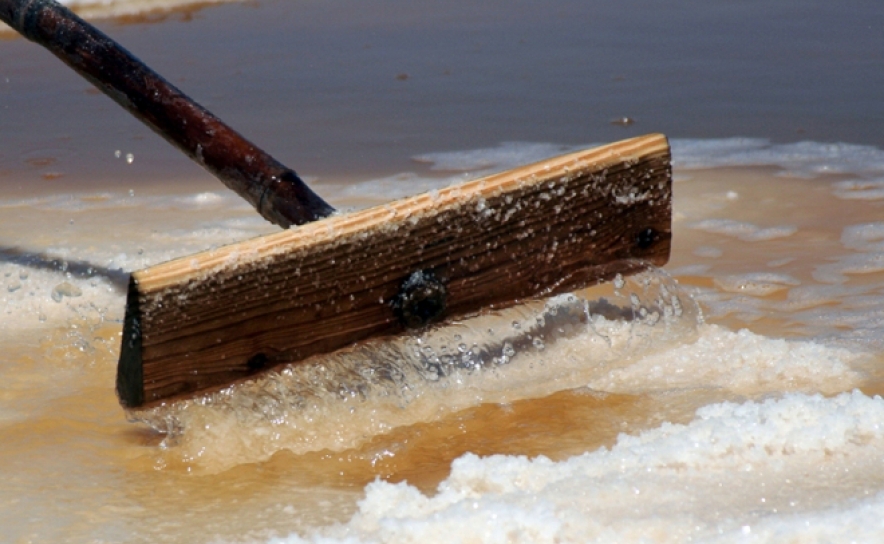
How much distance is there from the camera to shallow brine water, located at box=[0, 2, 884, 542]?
5.61ft

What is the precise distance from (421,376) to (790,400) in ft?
2.49

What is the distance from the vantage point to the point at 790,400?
6.23 ft

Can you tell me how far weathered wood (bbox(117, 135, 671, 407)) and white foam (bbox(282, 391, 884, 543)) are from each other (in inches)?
15.0

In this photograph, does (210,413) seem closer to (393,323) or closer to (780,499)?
(393,323)

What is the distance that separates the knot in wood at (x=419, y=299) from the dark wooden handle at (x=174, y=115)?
406mm

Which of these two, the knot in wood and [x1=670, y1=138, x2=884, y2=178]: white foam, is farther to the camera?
[x1=670, y1=138, x2=884, y2=178]: white foam

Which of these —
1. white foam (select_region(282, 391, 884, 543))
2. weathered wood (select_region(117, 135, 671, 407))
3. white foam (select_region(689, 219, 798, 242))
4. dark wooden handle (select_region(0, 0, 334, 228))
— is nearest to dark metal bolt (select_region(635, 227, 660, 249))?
weathered wood (select_region(117, 135, 671, 407))

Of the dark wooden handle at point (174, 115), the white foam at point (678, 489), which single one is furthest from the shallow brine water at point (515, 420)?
the dark wooden handle at point (174, 115)

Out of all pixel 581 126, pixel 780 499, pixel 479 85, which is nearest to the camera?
pixel 780 499

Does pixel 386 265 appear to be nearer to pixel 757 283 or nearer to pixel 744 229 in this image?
pixel 757 283

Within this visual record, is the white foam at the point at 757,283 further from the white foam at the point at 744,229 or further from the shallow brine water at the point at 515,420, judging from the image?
the white foam at the point at 744,229

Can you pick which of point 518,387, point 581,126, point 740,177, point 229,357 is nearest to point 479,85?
point 581,126

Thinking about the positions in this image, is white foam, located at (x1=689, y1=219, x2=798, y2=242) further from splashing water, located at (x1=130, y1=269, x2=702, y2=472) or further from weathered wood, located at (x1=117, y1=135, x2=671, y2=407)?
weathered wood, located at (x1=117, y1=135, x2=671, y2=407)

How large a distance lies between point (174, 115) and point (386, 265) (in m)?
0.91
